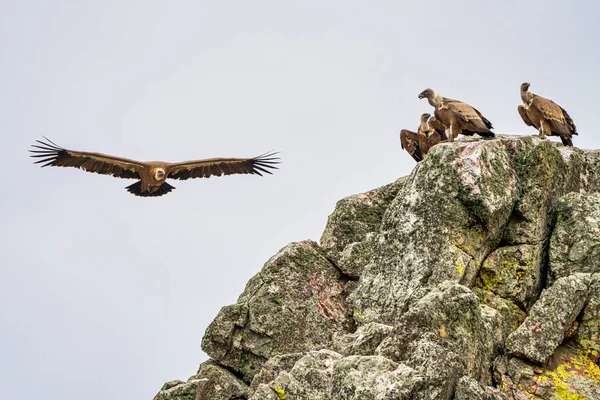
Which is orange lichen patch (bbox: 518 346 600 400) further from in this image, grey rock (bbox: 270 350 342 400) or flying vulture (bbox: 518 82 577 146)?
flying vulture (bbox: 518 82 577 146)

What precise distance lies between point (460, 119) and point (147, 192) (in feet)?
37.2

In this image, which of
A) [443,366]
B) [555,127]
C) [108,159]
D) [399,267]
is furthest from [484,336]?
[108,159]

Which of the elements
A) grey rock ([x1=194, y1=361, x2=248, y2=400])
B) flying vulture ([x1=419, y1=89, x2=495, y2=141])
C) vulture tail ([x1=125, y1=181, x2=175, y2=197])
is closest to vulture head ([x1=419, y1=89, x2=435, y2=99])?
flying vulture ([x1=419, y1=89, x2=495, y2=141])

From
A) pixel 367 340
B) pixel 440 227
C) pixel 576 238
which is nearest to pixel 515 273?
pixel 576 238

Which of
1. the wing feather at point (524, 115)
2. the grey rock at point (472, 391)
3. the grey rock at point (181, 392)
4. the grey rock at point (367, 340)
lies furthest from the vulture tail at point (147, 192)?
the grey rock at point (472, 391)

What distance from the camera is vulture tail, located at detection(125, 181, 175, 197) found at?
27.2 meters

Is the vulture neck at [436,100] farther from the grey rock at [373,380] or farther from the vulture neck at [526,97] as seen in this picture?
the grey rock at [373,380]

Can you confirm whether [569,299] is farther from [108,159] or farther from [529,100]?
[108,159]

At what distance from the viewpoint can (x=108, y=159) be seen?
27.2 m

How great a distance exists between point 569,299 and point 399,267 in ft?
10.9

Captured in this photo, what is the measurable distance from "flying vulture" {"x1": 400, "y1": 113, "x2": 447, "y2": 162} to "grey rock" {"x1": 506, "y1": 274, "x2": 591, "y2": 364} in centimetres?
743

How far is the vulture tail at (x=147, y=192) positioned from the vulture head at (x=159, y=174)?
0.39 metres

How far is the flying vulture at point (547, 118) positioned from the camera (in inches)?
775

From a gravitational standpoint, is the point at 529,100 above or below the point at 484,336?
above
